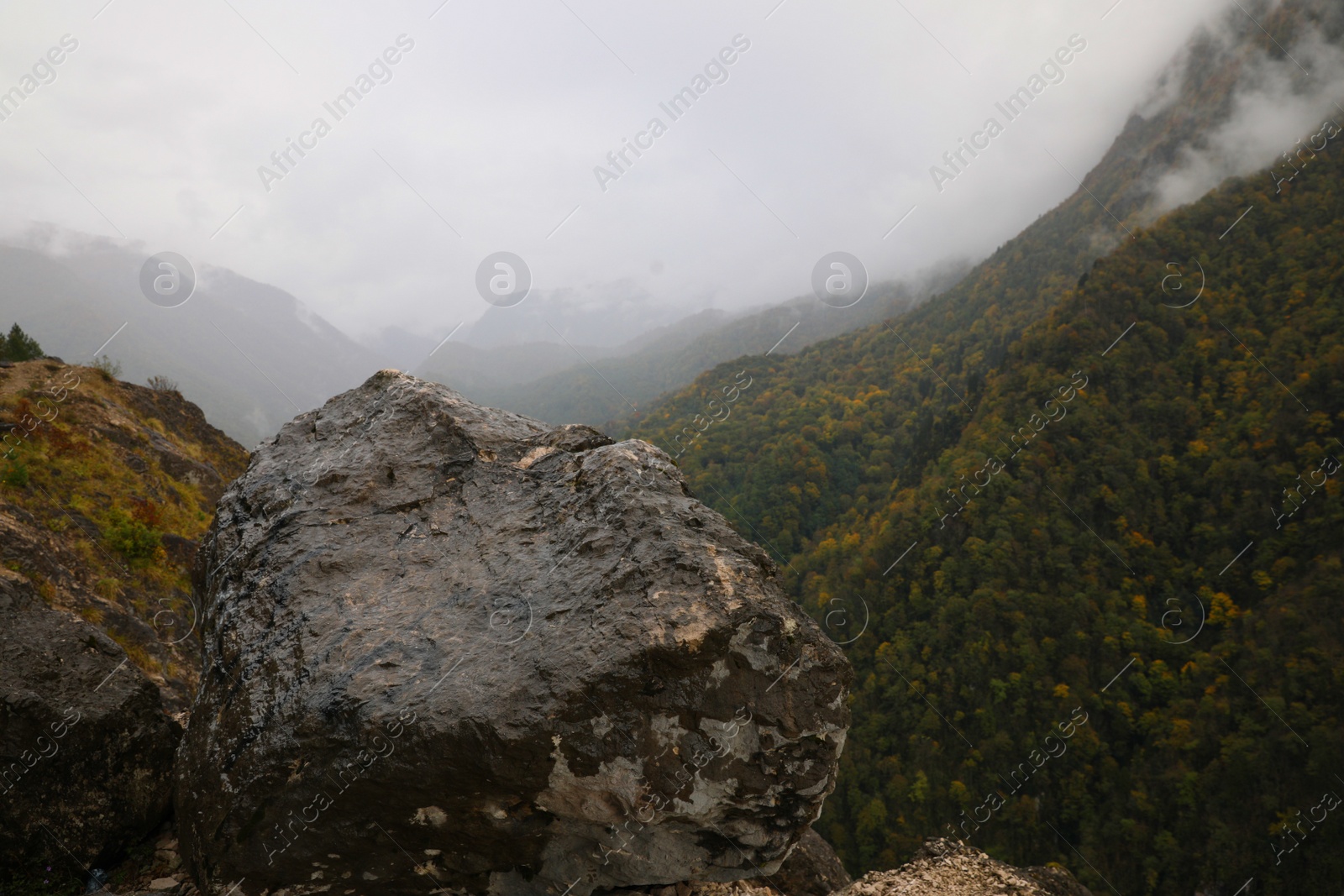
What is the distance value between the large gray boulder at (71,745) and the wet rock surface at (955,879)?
6.96 metres

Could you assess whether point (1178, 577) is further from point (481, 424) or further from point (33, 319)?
point (33, 319)

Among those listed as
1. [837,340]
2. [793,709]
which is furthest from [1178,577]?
[793,709]

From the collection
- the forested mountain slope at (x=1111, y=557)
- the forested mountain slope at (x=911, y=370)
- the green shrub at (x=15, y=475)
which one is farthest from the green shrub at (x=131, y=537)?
the forested mountain slope at (x=1111, y=557)

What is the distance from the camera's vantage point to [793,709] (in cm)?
463

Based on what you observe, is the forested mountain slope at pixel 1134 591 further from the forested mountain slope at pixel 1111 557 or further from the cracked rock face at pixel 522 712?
the cracked rock face at pixel 522 712

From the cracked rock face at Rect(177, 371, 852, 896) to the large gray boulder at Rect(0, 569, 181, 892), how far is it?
36.8 inches

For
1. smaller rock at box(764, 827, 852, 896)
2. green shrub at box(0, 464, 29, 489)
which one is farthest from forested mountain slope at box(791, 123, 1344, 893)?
green shrub at box(0, 464, 29, 489)

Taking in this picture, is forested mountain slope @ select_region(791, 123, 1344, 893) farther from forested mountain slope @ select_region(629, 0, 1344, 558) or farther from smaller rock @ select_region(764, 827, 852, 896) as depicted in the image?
smaller rock @ select_region(764, 827, 852, 896)

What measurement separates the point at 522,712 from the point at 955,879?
6.69m

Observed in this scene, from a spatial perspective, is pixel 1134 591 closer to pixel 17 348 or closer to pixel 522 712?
pixel 522 712

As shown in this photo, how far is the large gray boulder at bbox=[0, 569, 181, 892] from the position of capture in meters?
5.02

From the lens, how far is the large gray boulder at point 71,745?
5023 millimetres

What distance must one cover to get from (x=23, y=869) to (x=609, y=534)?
522cm

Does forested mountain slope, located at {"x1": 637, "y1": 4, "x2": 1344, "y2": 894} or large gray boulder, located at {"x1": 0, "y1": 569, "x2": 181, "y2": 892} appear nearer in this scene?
large gray boulder, located at {"x1": 0, "y1": 569, "x2": 181, "y2": 892}
